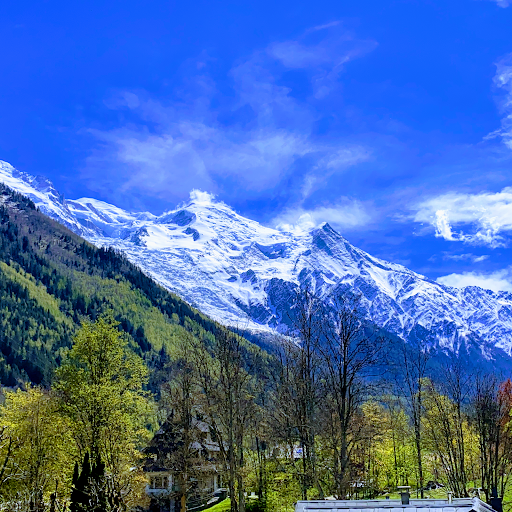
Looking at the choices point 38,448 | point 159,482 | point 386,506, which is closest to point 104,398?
point 38,448

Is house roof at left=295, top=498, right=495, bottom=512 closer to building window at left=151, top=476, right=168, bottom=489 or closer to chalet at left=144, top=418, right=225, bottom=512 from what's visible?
chalet at left=144, top=418, right=225, bottom=512

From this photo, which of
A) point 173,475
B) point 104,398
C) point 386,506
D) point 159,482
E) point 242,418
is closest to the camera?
point 386,506

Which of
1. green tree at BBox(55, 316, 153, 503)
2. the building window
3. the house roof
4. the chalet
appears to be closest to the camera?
the house roof

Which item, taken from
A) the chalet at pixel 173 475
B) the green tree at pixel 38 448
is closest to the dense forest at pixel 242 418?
the green tree at pixel 38 448

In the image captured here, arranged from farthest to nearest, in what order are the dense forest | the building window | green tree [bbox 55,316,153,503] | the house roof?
the building window
green tree [bbox 55,316,153,503]
the dense forest
the house roof

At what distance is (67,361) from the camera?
39062mm

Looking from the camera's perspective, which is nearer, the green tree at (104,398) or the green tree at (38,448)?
the green tree at (38,448)

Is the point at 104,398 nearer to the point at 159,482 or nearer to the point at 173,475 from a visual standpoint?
the point at 173,475

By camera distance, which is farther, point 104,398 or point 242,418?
point 242,418

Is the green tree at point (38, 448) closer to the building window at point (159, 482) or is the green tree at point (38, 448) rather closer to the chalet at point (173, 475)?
the chalet at point (173, 475)

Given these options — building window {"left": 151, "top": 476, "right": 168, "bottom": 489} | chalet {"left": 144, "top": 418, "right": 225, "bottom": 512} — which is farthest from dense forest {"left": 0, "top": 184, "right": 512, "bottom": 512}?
building window {"left": 151, "top": 476, "right": 168, "bottom": 489}

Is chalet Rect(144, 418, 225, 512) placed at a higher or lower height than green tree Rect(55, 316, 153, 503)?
lower

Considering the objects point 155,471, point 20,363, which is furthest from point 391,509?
point 20,363

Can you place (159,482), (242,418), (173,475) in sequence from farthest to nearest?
(159,482) → (173,475) → (242,418)
